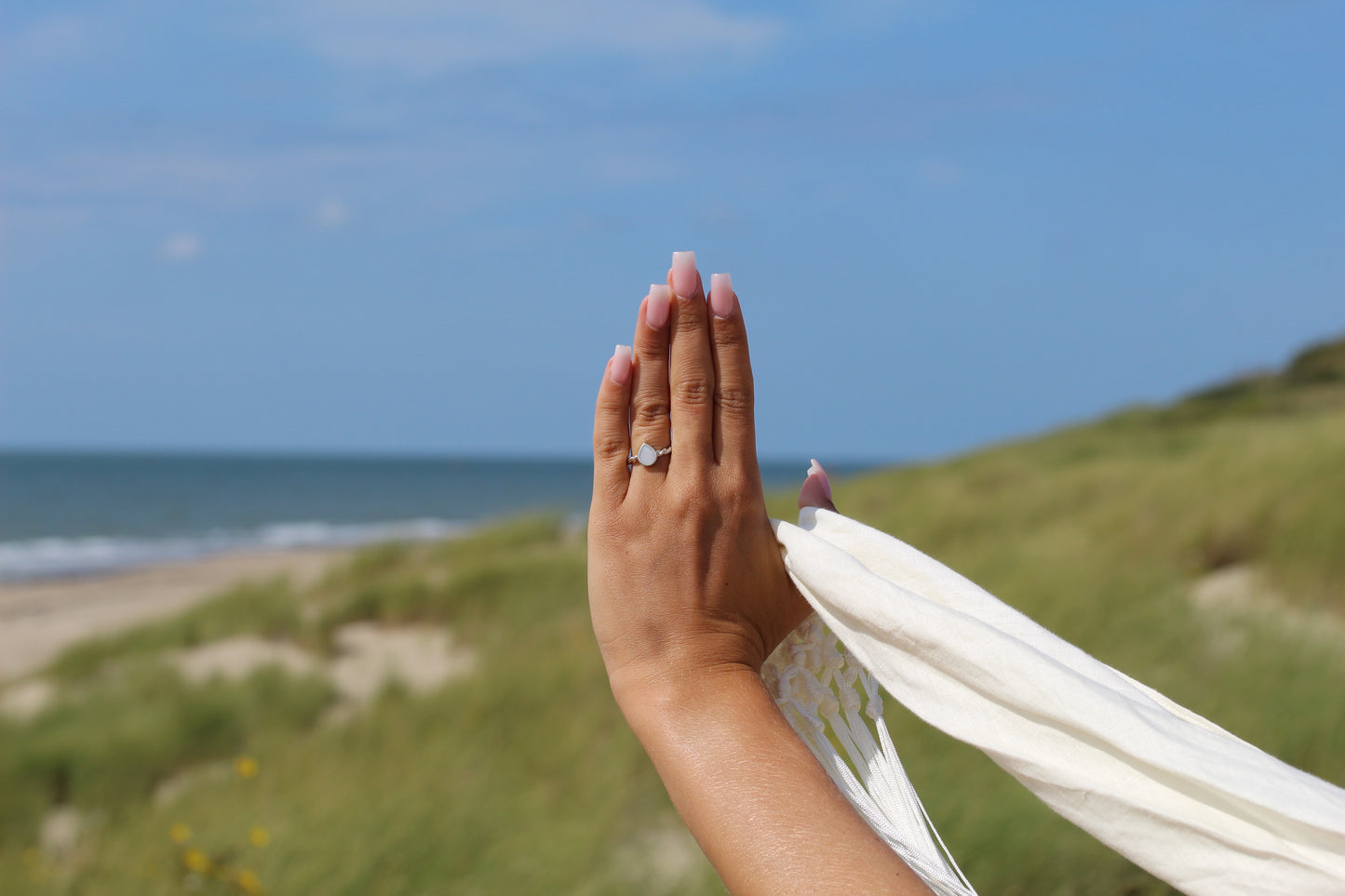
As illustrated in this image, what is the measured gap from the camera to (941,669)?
122 cm

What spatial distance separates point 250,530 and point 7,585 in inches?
531

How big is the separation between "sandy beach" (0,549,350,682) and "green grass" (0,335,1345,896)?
7.46 ft

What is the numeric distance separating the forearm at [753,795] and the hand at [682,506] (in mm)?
44

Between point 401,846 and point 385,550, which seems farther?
point 385,550

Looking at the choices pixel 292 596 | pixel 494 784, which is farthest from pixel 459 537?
pixel 494 784

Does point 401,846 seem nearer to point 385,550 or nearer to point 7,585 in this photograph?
point 385,550

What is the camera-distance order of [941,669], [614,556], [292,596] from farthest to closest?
[292,596] → [614,556] → [941,669]

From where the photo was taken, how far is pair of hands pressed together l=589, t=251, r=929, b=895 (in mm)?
1154

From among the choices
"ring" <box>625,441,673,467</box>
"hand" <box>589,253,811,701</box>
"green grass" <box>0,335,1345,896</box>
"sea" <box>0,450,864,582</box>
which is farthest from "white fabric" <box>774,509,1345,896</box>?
"sea" <box>0,450,864,582</box>

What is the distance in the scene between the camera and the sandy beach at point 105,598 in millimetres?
10984

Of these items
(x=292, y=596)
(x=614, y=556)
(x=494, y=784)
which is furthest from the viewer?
(x=292, y=596)

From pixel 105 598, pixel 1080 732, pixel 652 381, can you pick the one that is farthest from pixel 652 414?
pixel 105 598

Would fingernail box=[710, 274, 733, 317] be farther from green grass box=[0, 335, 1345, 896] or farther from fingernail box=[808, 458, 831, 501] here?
green grass box=[0, 335, 1345, 896]

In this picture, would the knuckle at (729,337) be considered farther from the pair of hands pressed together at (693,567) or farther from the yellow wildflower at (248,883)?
the yellow wildflower at (248,883)
